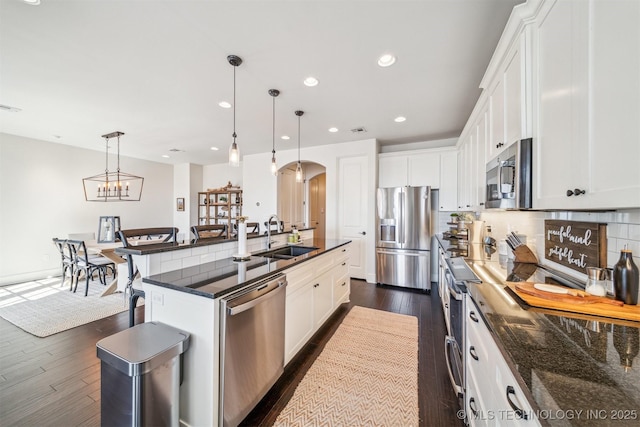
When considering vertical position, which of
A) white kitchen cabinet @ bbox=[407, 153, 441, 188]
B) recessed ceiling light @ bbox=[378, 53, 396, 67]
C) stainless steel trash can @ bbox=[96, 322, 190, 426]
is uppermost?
recessed ceiling light @ bbox=[378, 53, 396, 67]

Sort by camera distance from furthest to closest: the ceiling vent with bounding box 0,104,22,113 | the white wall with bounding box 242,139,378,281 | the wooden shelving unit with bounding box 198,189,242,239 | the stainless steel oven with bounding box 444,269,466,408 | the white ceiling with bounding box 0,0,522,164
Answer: the wooden shelving unit with bounding box 198,189,242,239 → the white wall with bounding box 242,139,378,281 → the ceiling vent with bounding box 0,104,22,113 → the white ceiling with bounding box 0,0,522,164 → the stainless steel oven with bounding box 444,269,466,408

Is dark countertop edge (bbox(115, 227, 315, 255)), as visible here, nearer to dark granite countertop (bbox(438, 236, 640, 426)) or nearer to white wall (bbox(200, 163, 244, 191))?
dark granite countertop (bbox(438, 236, 640, 426))

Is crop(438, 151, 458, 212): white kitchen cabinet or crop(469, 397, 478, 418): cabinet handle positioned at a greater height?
crop(438, 151, 458, 212): white kitchen cabinet

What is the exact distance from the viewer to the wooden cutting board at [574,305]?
95 cm

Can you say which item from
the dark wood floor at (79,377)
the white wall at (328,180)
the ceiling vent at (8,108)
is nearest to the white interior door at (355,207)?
the white wall at (328,180)

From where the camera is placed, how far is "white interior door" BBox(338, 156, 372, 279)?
15.1 ft

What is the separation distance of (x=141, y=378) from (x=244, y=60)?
8.01ft

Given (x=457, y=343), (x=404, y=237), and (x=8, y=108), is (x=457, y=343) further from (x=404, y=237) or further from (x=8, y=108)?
(x=8, y=108)

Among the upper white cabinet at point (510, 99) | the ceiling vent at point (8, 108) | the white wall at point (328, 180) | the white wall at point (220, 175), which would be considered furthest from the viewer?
the white wall at point (220, 175)

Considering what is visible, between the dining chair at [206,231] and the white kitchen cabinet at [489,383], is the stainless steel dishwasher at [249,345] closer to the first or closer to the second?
the dining chair at [206,231]

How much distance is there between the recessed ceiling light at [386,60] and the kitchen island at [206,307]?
1.95 meters

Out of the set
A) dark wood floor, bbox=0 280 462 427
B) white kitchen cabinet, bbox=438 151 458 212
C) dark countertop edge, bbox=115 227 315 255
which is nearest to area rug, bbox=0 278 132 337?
dark wood floor, bbox=0 280 462 427

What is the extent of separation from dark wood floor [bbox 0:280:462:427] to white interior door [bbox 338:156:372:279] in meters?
1.76

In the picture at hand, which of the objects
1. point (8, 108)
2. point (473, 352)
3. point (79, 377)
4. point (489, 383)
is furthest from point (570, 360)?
point (8, 108)
